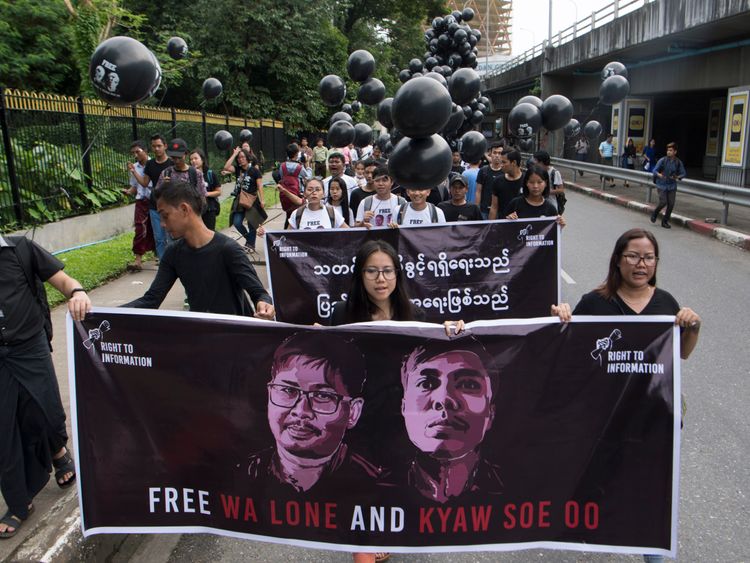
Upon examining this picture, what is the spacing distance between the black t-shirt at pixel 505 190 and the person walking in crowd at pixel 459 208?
30.4 inches

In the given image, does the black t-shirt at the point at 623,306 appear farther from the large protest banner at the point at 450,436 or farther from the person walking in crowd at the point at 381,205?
the person walking in crowd at the point at 381,205

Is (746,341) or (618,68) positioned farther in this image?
(618,68)

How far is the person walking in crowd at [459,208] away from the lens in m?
7.13

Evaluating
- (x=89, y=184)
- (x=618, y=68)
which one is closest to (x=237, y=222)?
(x=89, y=184)

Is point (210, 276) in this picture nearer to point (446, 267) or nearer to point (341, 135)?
point (446, 267)

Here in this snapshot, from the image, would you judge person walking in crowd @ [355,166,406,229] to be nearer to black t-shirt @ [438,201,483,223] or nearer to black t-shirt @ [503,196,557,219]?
black t-shirt @ [438,201,483,223]

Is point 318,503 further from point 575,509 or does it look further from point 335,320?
point 575,509

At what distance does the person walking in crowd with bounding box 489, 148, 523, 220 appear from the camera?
7859 millimetres

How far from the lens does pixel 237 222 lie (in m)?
11.1

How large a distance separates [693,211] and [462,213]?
12069 mm

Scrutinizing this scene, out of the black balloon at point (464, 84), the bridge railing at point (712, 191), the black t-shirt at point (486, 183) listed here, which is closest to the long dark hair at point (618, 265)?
the black t-shirt at point (486, 183)

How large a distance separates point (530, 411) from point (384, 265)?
0.98m

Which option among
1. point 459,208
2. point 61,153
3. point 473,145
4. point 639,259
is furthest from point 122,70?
point 61,153

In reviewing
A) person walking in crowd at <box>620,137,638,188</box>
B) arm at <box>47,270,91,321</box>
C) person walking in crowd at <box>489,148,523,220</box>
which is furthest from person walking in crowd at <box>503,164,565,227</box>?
person walking in crowd at <box>620,137,638,188</box>
